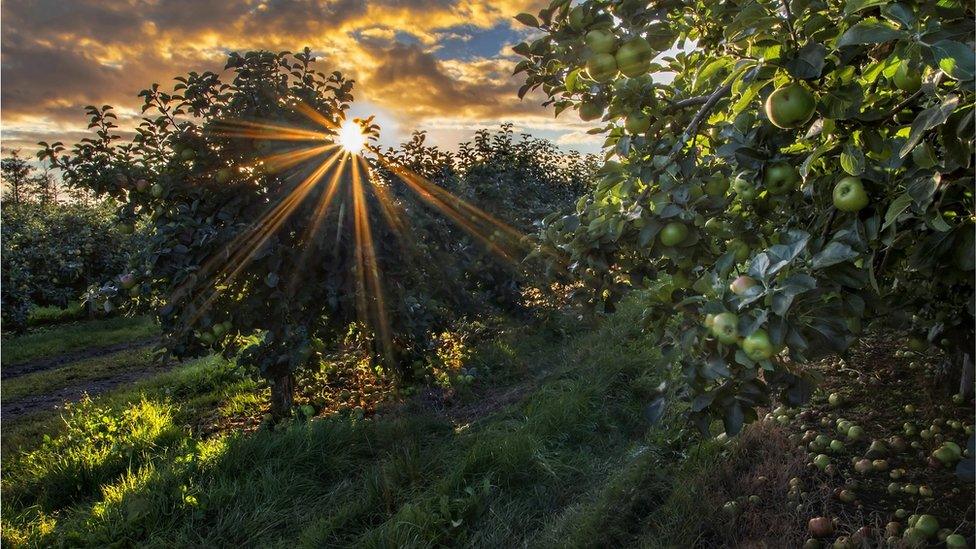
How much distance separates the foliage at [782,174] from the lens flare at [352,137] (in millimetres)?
2825

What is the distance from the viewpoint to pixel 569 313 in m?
8.74

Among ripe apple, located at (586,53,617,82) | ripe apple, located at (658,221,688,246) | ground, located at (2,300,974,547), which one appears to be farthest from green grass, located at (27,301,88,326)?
ripe apple, located at (658,221,688,246)

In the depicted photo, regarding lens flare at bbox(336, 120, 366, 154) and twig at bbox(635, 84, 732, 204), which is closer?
twig at bbox(635, 84, 732, 204)

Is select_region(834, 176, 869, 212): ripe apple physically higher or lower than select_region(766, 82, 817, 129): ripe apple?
lower

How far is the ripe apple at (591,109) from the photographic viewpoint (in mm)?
2436

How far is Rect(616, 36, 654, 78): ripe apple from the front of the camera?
2006mm

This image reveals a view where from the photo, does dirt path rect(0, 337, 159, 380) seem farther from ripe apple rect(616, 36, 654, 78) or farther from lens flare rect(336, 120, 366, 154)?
ripe apple rect(616, 36, 654, 78)

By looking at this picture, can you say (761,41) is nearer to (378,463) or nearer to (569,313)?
(378,463)

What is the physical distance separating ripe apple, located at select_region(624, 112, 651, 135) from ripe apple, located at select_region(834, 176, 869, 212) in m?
0.87

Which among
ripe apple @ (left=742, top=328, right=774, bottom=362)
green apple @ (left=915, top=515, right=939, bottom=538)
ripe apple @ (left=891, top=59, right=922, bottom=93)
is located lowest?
green apple @ (left=915, top=515, right=939, bottom=538)

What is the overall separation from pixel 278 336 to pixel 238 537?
64.8 inches

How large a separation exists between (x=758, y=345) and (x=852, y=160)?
23.0 inches

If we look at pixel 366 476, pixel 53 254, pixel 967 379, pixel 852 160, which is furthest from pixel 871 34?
pixel 53 254

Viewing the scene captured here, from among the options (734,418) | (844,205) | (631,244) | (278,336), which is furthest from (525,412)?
(844,205)
